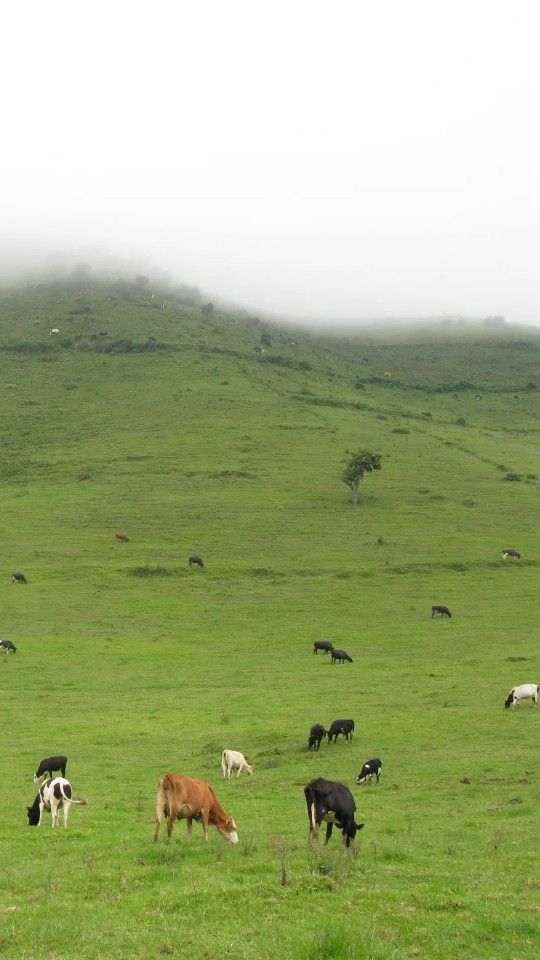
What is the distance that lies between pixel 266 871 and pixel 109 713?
65.6 ft

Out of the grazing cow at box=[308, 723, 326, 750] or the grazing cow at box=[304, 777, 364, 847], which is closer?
the grazing cow at box=[304, 777, 364, 847]

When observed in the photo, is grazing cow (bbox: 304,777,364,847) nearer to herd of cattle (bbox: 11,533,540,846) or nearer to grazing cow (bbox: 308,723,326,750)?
herd of cattle (bbox: 11,533,540,846)

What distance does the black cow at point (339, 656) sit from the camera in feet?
139

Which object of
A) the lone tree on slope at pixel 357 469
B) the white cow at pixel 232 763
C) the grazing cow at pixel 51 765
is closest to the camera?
the grazing cow at pixel 51 765

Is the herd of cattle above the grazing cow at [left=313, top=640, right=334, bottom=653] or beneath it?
above

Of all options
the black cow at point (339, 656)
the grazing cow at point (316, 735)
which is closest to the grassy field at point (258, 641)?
the grazing cow at point (316, 735)

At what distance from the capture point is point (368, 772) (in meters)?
22.8

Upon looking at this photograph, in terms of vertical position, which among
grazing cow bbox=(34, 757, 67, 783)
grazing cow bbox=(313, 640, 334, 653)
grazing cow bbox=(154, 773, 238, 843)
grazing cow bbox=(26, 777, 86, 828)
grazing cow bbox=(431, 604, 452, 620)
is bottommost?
grazing cow bbox=(313, 640, 334, 653)

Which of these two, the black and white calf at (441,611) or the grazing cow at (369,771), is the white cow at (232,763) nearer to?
the grazing cow at (369,771)

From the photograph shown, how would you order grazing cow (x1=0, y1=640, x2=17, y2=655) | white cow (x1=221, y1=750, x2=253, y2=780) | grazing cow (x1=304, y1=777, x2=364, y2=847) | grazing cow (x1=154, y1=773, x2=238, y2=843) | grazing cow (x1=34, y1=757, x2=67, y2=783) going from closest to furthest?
grazing cow (x1=304, y1=777, x2=364, y2=847)
grazing cow (x1=154, y1=773, x2=238, y2=843)
grazing cow (x1=34, y1=757, x2=67, y2=783)
white cow (x1=221, y1=750, x2=253, y2=780)
grazing cow (x1=0, y1=640, x2=17, y2=655)

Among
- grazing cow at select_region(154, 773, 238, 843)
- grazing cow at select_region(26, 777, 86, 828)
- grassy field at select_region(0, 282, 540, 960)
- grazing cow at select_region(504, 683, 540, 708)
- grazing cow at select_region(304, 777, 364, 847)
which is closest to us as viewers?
grassy field at select_region(0, 282, 540, 960)

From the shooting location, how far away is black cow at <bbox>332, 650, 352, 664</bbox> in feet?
139

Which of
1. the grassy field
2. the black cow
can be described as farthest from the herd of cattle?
the black cow

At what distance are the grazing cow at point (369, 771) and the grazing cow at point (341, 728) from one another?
13.9 feet
